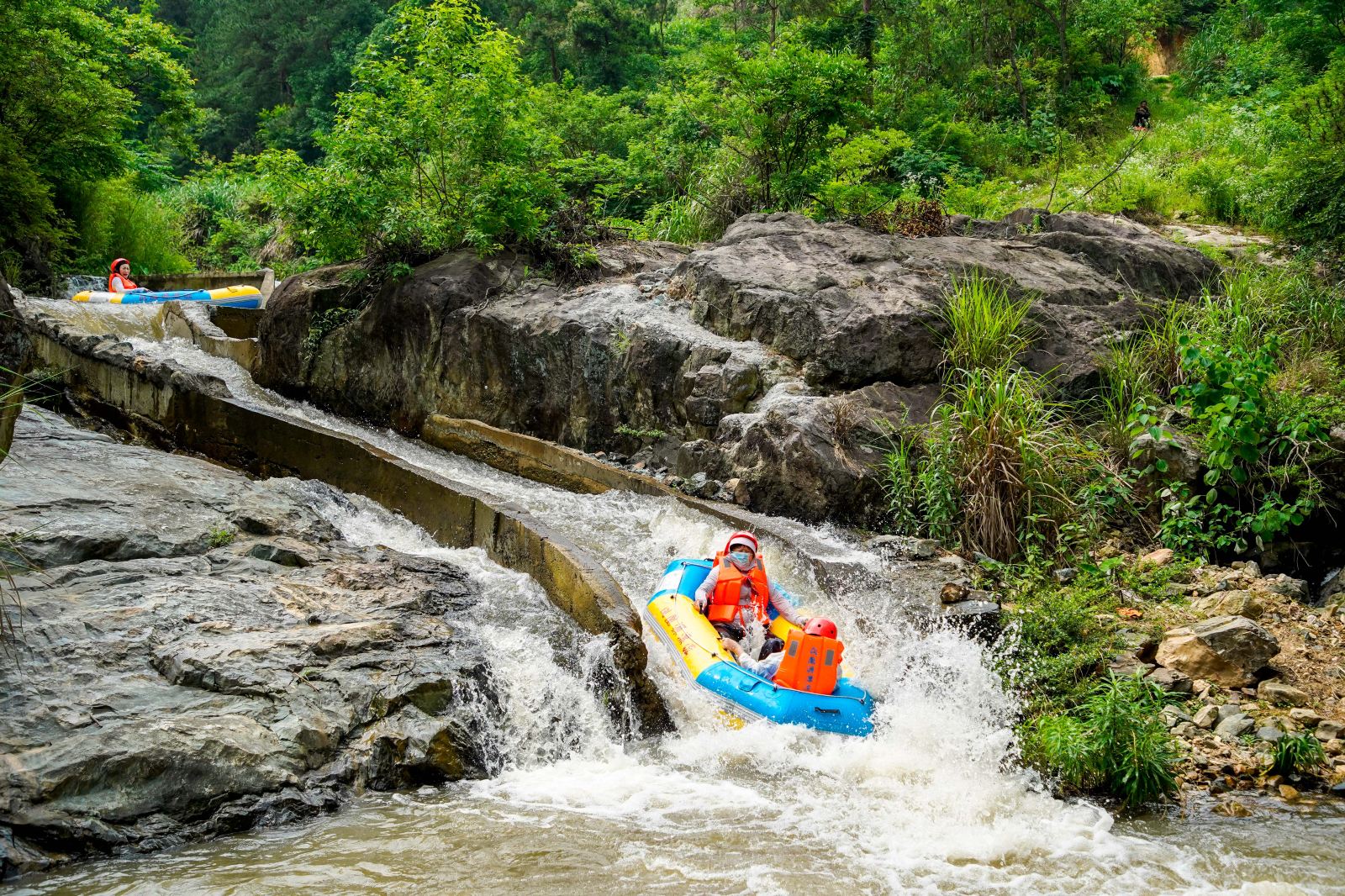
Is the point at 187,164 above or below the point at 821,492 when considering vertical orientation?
above

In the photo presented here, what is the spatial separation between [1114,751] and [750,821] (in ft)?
6.41

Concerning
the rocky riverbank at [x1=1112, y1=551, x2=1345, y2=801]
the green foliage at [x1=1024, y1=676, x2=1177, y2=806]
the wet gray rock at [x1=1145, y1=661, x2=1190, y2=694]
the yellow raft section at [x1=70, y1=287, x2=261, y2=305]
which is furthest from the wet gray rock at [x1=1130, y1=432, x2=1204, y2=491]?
the yellow raft section at [x1=70, y1=287, x2=261, y2=305]

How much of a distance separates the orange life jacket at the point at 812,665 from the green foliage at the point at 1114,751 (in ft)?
3.72

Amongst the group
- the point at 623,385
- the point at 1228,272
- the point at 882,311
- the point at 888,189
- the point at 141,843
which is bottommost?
the point at 141,843

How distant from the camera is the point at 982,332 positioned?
8.57 m

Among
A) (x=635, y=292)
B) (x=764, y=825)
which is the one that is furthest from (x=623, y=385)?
(x=764, y=825)

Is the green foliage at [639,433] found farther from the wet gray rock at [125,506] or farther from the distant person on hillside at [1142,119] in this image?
the distant person on hillside at [1142,119]

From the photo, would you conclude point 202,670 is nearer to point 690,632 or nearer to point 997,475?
point 690,632

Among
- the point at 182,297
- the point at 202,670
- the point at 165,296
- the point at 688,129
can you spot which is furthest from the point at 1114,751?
the point at 182,297

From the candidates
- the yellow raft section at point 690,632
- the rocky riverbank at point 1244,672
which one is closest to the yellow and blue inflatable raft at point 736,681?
the yellow raft section at point 690,632

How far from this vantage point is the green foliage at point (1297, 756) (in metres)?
5.00

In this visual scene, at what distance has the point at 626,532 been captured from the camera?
839 cm

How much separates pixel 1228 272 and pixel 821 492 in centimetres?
583

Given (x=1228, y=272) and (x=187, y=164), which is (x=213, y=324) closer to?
(x=1228, y=272)
